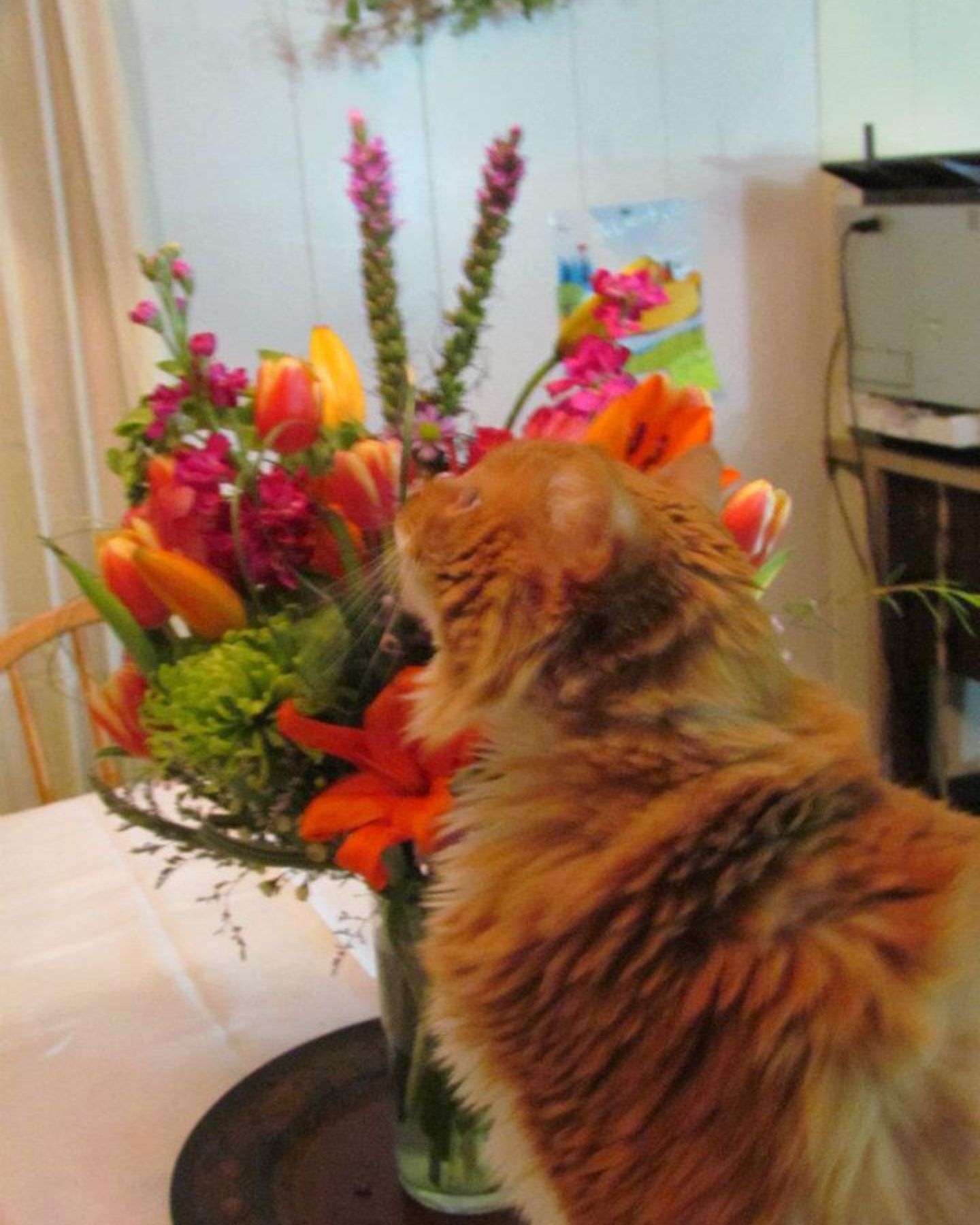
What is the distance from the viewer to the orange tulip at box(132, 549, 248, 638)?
0.72 m

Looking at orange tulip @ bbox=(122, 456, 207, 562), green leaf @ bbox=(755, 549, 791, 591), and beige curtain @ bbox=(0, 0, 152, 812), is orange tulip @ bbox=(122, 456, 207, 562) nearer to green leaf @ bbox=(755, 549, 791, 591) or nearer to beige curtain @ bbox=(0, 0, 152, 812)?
green leaf @ bbox=(755, 549, 791, 591)

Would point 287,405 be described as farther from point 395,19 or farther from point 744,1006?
point 395,19

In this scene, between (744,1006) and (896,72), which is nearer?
(744,1006)

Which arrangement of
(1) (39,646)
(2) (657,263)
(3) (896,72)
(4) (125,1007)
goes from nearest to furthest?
(4) (125,1007) → (1) (39,646) → (2) (657,263) → (3) (896,72)

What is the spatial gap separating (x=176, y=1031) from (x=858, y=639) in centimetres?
203

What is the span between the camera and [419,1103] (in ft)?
2.66

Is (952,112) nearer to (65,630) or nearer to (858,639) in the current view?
(858,639)

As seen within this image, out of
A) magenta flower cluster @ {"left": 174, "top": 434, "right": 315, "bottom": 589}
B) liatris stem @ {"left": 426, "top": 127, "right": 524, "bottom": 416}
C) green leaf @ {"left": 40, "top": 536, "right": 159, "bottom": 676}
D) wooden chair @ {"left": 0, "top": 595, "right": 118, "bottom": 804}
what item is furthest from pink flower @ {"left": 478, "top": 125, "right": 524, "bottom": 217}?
wooden chair @ {"left": 0, "top": 595, "right": 118, "bottom": 804}

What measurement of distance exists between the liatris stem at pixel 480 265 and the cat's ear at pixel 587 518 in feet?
0.65

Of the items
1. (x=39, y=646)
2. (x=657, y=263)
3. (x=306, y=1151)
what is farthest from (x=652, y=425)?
(x=657, y=263)

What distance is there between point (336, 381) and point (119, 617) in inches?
7.8

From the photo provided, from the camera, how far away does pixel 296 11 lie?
204 cm

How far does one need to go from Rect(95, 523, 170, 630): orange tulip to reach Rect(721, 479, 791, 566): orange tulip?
348 mm

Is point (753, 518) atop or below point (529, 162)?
below
